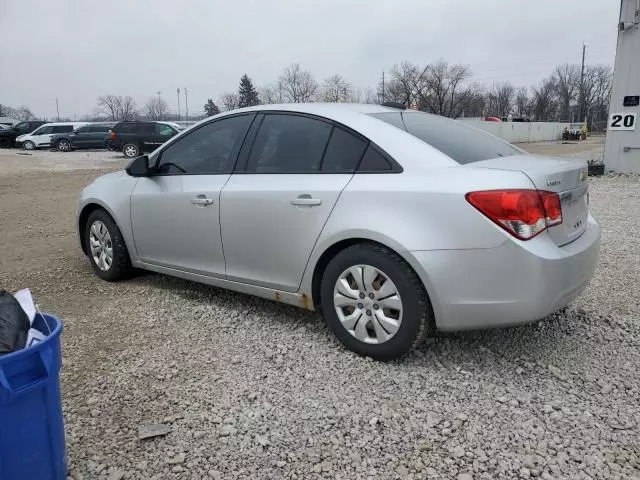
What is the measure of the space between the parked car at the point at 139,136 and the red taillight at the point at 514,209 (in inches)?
885

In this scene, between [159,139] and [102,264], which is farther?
[159,139]

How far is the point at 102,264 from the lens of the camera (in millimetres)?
5062

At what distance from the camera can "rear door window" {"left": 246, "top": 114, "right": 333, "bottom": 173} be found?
3.64 m

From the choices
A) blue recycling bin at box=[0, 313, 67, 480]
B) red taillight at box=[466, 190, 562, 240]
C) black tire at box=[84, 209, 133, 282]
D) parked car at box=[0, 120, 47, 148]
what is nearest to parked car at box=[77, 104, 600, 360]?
red taillight at box=[466, 190, 562, 240]

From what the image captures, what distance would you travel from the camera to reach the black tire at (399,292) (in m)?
3.09

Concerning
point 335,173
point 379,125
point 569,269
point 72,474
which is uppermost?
point 379,125

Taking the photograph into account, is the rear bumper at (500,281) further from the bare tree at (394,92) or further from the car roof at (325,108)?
the bare tree at (394,92)

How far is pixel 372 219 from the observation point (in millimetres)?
3176

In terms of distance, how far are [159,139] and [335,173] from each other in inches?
857

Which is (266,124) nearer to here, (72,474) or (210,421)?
(210,421)

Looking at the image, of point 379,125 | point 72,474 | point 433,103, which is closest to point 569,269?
point 379,125

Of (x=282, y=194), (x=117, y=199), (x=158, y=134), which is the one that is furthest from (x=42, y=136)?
(x=282, y=194)

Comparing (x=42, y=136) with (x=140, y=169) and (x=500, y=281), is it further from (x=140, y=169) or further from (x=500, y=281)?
(x=500, y=281)

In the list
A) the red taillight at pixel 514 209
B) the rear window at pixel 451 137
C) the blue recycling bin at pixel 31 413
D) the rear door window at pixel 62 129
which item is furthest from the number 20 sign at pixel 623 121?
the rear door window at pixel 62 129
